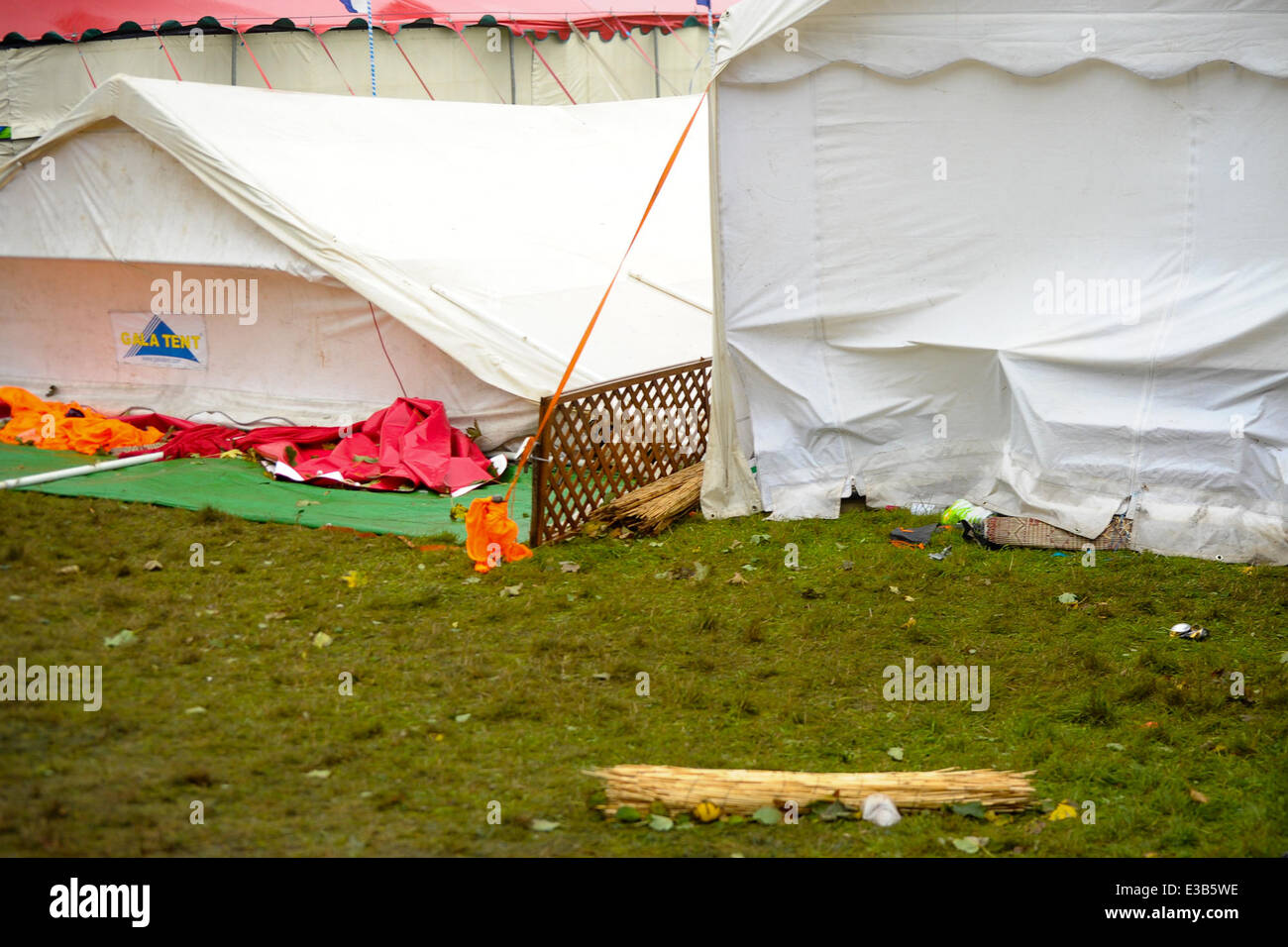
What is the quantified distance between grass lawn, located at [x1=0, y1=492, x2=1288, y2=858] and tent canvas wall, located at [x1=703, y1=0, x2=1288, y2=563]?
62 centimetres

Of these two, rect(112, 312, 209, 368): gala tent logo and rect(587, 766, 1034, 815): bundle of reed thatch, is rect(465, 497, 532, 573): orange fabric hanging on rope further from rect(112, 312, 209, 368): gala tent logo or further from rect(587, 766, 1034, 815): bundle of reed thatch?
rect(112, 312, 209, 368): gala tent logo

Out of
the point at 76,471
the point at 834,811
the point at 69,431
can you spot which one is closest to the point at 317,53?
the point at 69,431

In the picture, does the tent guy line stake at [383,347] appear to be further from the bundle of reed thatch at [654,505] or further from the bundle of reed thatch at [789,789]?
the bundle of reed thatch at [789,789]

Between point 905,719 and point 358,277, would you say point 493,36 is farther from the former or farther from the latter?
point 905,719

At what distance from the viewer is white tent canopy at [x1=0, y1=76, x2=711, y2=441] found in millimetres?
8695

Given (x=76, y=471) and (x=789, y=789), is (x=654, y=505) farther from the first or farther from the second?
(x=76, y=471)

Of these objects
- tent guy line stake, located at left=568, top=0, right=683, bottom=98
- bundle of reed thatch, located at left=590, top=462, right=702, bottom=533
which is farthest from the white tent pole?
tent guy line stake, located at left=568, top=0, right=683, bottom=98

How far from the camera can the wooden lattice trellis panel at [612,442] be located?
22.2ft

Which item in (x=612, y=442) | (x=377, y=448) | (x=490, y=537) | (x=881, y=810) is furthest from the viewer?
(x=377, y=448)

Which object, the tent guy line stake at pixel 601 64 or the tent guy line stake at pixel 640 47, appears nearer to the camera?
the tent guy line stake at pixel 601 64

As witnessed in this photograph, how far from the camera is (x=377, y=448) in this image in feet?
27.8

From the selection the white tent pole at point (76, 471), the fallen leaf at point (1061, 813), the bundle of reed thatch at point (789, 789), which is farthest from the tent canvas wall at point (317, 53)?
the fallen leaf at point (1061, 813)

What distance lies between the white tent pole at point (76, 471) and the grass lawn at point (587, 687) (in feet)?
1.93

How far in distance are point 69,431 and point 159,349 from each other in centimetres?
111
